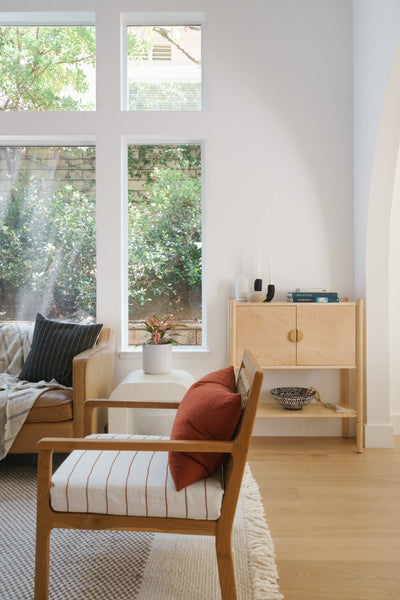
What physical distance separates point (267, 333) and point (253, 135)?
1428 millimetres

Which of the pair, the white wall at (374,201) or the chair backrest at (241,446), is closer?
the chair backrest at (241,446)

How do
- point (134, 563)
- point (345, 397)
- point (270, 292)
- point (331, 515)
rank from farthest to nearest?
point (345, 397), point (270, 292), point (331, 515), point (134, 563)

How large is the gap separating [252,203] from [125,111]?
112cm

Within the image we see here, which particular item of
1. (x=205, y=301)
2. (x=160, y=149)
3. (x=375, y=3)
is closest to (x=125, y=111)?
(x=160, y=149)

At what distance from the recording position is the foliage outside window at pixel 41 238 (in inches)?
160

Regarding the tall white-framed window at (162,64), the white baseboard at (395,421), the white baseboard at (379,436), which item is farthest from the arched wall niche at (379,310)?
the tall white-framed window at (162,64)

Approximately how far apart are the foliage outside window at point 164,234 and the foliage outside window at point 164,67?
0.32 meters

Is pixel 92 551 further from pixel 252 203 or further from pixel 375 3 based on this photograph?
pixel 375 3

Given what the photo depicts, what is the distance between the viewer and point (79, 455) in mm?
2033

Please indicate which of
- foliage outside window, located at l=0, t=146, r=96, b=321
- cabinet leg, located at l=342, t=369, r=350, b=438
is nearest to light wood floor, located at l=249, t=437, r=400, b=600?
cabinet leg, located at l=342, t=369, r=350, b=438

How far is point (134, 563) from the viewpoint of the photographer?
209 cm

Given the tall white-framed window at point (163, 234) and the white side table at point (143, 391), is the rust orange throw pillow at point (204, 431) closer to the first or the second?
the white side table at point (143, 391)

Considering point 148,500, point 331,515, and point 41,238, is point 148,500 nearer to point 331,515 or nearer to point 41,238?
point 331,515

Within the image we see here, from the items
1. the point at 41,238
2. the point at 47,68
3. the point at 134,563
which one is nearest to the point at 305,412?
the point at 134,563
